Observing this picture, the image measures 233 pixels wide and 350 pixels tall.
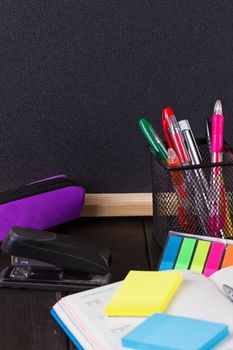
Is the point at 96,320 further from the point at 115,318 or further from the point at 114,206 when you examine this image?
the point at 114,206

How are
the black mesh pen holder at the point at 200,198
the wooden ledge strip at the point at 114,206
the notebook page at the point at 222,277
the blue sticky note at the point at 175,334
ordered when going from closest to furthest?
the blue sticky note at the point at 175,334 < the notebook page at the point at 222,277 < the black mesh pen holder at the point at 200,198 < the wooden ledge strip at the point at 114,206

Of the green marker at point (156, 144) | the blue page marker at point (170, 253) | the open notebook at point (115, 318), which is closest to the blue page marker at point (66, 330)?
the open notebook at point (115, 318)

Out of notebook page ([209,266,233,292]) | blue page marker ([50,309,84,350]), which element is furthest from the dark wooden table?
notebook page ([209,266,233,292])

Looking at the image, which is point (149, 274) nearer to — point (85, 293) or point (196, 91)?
point (85, 293)

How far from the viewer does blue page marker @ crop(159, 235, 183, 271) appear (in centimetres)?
68

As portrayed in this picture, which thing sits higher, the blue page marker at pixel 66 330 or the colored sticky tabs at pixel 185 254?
the colored sticky tabs at pixel 185 254

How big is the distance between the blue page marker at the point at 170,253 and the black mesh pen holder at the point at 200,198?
2.0 inches

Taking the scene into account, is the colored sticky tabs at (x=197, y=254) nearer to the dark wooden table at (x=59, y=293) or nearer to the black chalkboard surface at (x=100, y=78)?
the dark wooden table at (x=59, y=293)

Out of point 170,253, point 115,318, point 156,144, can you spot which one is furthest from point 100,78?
point 115,318

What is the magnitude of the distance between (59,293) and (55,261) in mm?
33

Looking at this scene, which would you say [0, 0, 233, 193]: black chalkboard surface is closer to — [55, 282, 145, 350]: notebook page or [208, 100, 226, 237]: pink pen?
[208, 100, 226, 237]: pink pen

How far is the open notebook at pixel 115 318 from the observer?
20.8 inches

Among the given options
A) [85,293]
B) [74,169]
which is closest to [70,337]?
[85,293]

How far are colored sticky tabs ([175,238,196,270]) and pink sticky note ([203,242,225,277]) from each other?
20mm
